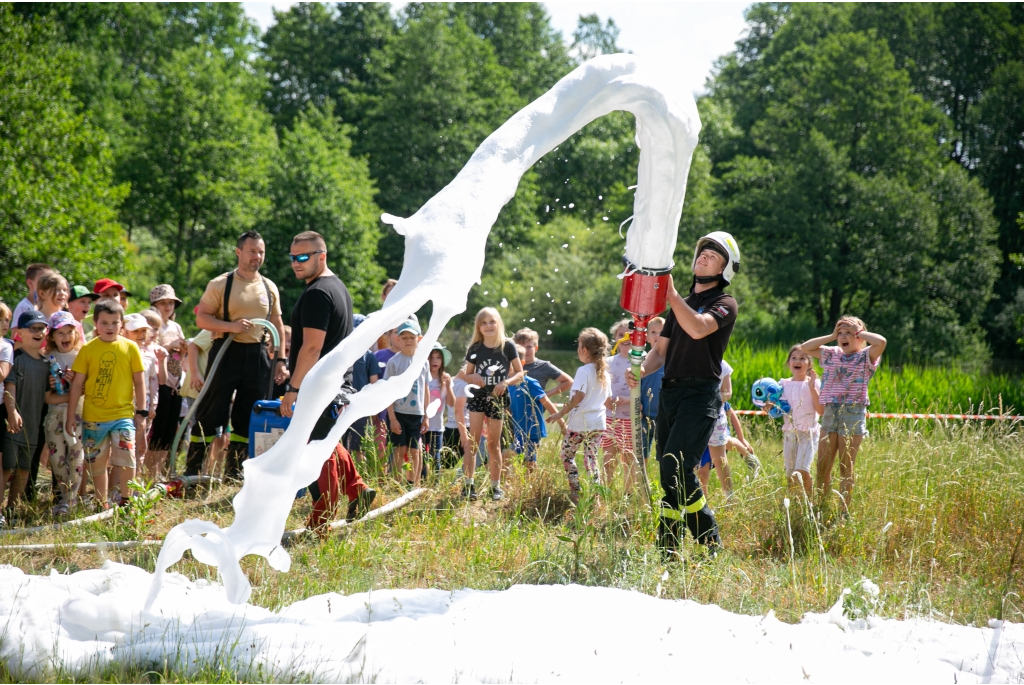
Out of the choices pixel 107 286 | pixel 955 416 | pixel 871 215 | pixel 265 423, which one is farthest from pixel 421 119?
pixel 265 423

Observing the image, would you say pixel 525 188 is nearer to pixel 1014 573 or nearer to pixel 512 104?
pixel 512 104

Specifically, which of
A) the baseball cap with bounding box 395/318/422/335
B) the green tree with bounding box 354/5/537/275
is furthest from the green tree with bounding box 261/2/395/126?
the baseball cap with bounding box 395/318/422/335

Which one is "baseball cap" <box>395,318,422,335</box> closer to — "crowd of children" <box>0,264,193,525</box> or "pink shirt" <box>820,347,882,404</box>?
"crowd of children" <box>0,264,193,525</box>

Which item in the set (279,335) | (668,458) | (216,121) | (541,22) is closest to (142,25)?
(216,121)

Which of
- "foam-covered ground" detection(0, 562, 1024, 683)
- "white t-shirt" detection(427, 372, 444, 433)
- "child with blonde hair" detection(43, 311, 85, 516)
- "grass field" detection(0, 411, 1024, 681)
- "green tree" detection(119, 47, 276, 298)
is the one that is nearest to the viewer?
"foam-covered ground" detection(0, 562, 1024, 683)

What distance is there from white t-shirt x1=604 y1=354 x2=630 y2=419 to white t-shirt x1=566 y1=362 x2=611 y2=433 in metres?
0.22

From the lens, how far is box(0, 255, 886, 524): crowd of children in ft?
21.2

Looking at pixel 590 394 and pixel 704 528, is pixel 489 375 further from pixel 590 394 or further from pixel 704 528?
pixel 704 528

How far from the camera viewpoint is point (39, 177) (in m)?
20.5

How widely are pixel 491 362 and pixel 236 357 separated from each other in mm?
2100

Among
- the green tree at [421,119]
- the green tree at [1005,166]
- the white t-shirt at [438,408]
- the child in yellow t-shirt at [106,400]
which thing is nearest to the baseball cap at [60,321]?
the child in yellow t-shirt at [106,400]

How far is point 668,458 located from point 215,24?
44868 millimetres

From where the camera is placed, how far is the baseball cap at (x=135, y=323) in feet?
25.4

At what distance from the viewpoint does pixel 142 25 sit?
40938 mm
